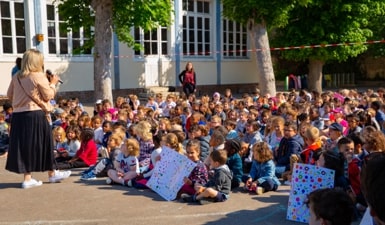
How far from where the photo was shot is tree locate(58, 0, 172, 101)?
13.3m

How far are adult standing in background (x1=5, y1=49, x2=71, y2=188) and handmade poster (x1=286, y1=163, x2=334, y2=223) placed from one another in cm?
340

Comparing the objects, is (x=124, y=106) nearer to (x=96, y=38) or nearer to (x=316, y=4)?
(x=96, y=38)

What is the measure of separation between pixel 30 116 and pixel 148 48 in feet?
47.3

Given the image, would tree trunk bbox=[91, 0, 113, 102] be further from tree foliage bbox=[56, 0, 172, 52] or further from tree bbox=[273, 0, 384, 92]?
tree bbox=[273, 0, 384, 92]

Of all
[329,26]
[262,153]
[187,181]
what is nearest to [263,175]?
[262,153]

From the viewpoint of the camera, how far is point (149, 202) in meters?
6.03

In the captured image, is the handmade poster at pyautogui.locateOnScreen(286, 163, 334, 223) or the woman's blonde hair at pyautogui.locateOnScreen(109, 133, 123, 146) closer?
the handmade poster at pyautogui.locateOnScreen(286, 163, 334, 223)

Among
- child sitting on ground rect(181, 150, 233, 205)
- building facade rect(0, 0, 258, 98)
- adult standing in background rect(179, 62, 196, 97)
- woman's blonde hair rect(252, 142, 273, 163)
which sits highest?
building facade rect(0, 0, 258, 98)

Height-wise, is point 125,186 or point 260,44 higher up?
point 260,44

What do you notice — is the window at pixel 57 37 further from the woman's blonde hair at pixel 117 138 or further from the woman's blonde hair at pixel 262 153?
the woman's blonde hair at pixel 262 153

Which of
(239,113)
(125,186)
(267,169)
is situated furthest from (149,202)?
(239,113)

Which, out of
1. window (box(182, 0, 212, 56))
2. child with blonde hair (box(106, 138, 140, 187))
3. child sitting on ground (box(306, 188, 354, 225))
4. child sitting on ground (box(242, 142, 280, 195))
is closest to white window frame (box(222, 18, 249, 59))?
window (box(182, 0, 212, 56))

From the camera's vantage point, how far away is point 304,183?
5020mm

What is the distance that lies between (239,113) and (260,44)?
6846 millimetres
